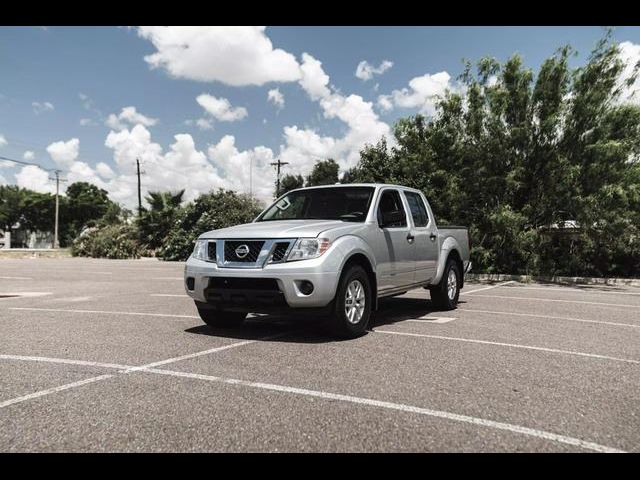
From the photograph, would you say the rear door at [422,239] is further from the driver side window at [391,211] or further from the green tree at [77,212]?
the green tree at [77,212]

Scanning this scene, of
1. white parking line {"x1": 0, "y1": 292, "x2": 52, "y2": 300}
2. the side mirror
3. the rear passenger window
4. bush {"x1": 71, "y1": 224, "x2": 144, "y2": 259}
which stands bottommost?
white parking line {"x1": 0, "y1": 292, "x2": 52, "y2": 300}

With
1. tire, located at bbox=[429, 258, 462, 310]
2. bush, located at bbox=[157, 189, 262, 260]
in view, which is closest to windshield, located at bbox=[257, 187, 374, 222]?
tire, located at bbox=[429, 258, 462, 310]

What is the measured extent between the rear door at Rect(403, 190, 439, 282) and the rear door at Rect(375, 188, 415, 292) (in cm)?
22

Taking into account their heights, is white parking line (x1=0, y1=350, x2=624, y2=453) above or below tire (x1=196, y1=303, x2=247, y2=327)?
below

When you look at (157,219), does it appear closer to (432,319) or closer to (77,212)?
(432,319)

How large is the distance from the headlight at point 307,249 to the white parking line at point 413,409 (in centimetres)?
180

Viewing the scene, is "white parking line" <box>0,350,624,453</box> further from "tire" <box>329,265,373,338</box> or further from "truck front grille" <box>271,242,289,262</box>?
"tire" <box>329,265,373,338</box>

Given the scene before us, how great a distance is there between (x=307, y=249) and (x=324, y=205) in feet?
5.44

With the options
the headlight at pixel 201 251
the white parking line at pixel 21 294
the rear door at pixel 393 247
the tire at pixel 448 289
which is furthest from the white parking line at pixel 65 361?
the white parking line at pixel 21 294

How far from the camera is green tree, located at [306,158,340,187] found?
2623 inches

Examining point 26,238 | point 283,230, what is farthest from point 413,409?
point 26,238

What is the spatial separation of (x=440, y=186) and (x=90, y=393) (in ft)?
51.7

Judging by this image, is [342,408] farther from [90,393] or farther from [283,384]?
[90,393]
